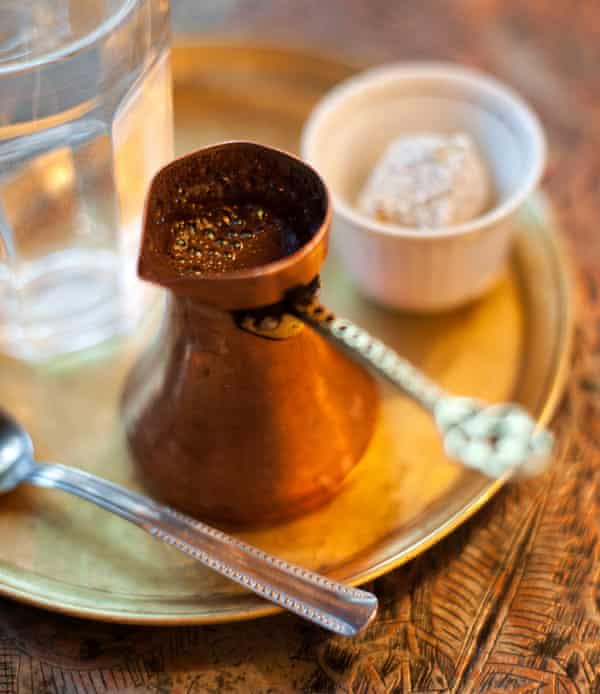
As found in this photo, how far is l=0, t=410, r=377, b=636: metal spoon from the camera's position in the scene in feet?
1.55

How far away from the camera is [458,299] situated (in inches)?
25.1

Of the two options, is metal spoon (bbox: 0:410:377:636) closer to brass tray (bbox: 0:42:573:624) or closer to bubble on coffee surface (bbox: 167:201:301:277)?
brass tray (bbox: 0:42:573:624)

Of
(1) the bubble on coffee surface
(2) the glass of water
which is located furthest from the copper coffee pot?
(2) the glass of water

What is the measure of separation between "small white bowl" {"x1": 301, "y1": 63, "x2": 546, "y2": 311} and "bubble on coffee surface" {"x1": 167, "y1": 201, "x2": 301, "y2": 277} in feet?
0.46

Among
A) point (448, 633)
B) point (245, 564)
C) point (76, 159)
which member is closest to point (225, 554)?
point (245, 564)

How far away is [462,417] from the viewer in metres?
0.50

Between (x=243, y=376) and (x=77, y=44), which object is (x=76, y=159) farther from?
(x=243, y=376)

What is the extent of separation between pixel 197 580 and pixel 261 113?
1.38 ft

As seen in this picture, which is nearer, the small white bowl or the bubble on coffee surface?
the bubble on coffee surface

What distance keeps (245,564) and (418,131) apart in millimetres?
361

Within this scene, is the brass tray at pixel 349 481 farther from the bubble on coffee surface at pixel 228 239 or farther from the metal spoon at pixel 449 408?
the bubble on coffee surface at pixel 228 239

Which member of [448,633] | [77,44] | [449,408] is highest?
[77,44]

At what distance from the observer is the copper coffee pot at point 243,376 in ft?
1.44

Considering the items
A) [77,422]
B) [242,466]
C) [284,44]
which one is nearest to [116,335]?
[77,422]
